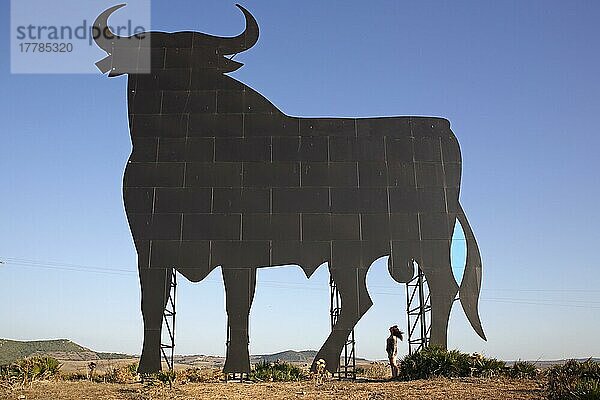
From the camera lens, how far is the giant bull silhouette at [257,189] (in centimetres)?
1376

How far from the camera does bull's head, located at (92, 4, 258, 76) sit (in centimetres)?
1449

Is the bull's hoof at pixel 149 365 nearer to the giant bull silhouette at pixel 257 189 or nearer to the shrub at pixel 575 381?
the giant bull silhouette at pixel 257 189

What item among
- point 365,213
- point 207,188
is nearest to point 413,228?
point 365,213

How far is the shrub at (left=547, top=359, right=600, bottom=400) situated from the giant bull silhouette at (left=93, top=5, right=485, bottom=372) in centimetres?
303

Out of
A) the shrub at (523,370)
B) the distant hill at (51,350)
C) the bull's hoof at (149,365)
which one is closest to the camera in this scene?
the shrub at (523,370)

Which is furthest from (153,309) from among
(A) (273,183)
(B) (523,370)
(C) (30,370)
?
(B) (523,370)

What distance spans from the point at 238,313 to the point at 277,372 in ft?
4.77

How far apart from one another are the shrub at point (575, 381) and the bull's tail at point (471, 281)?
2.53m

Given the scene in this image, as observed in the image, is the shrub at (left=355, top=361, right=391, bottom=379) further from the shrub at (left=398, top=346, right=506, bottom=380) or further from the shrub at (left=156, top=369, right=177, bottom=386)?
the shrub at (left=156, top=369, right=177, bottom=386)

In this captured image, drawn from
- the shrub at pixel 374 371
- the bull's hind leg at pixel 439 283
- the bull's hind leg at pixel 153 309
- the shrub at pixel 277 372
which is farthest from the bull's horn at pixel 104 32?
the shrub at pixel 374 371

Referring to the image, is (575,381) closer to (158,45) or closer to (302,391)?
(302,391)

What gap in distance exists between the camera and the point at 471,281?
46.6 feet

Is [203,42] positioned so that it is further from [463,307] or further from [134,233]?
[463,307]

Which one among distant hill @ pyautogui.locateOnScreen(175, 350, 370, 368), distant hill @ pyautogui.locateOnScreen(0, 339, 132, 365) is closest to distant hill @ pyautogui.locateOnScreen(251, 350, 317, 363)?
distant hill @ pyautogui.locateOnScreen(175, 350, 370, 368)
